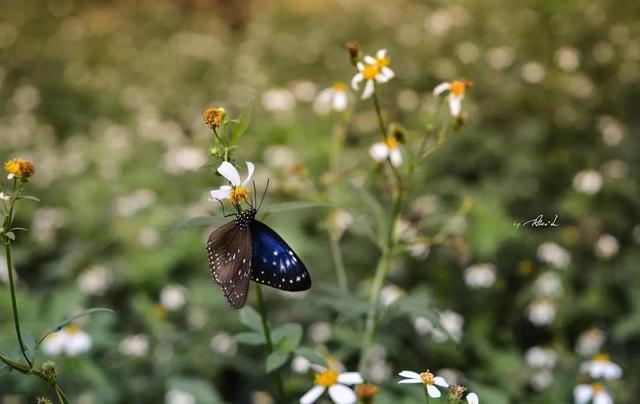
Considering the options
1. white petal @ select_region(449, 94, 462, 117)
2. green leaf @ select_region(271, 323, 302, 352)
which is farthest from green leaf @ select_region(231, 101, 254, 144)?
white petal @ select_region(449, 94, 462, 117)

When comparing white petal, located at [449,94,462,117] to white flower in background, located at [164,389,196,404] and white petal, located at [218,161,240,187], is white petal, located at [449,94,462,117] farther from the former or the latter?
white flower in background, located at [164,389,196,404]

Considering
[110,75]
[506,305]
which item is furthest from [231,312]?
[110,75]

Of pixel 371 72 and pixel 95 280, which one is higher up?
pixel 371 72

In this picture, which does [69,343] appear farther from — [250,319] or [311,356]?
[311,356]

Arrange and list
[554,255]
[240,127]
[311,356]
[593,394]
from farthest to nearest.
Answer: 1. [554,255]
2. [593,394]
3. [311,356]
4. [240,127]

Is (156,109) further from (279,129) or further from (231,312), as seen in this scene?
(231,312)

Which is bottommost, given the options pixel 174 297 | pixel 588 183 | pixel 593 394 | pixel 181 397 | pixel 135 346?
pixel 593 394

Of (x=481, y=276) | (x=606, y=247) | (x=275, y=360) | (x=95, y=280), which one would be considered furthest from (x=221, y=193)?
(x=606, y=247)
